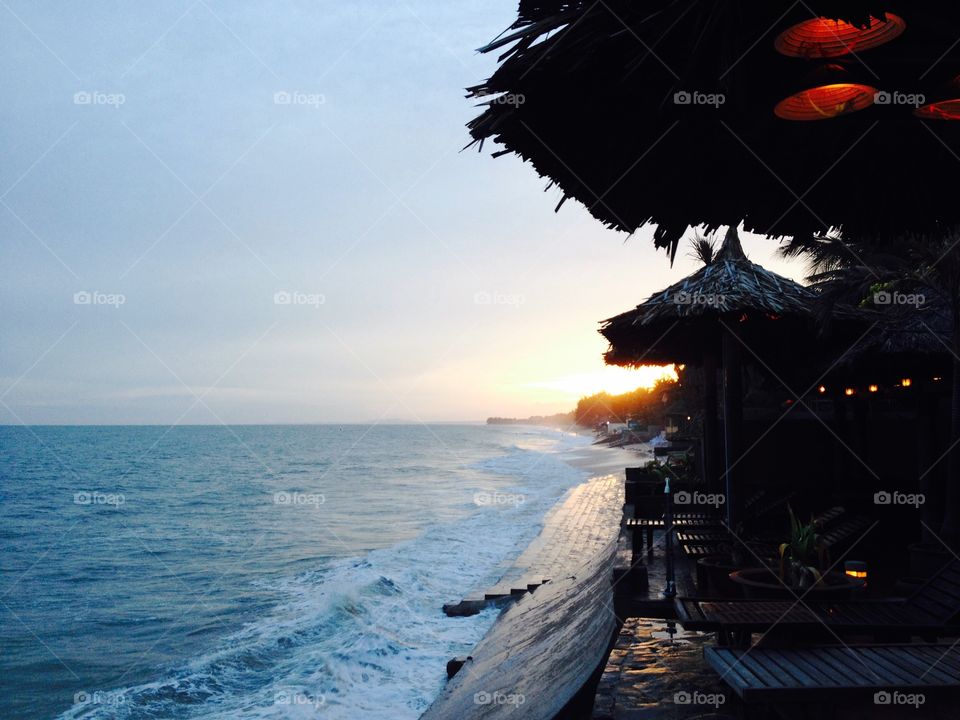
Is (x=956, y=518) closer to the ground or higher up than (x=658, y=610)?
higher up

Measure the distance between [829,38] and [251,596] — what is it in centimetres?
1904

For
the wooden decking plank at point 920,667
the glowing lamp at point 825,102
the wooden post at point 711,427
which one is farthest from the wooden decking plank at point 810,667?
the wooden post at point 711,427

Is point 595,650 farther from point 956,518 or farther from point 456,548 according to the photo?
point 456,548

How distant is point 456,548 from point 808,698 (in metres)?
18.9

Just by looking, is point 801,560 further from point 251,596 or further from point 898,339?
point 251,596

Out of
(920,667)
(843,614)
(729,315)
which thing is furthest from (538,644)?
(920,667)

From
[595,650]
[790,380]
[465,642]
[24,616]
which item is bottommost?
[24,616]

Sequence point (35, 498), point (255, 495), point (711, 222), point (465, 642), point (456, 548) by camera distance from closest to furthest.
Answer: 1. point (711, 222)
2. point (465, 642)
3. point (456, 548)
4. point (255, 495)
5. point (35, 498)

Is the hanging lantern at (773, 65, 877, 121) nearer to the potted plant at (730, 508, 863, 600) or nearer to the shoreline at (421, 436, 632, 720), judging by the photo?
the potted plant at (730, 508, 863, 600)

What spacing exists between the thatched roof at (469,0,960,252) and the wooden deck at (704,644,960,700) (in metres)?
2.49

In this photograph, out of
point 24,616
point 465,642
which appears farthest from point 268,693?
point 24,616

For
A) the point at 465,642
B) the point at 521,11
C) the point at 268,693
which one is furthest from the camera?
the point at 465,642

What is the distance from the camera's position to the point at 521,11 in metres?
2.97

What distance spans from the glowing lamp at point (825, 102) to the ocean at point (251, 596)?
8.43m
